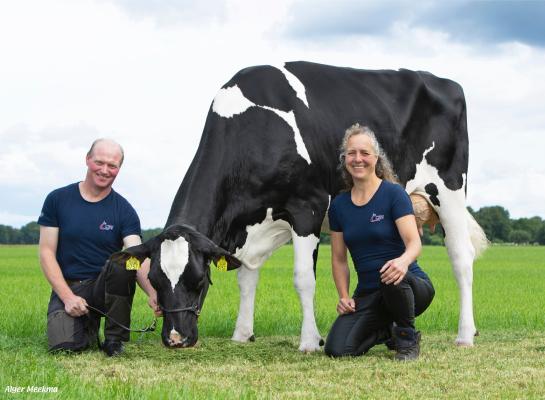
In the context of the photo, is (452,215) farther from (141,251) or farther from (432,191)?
(141,251)

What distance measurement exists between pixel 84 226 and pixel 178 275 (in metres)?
1.49

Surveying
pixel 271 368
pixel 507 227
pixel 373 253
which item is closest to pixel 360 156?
pixel 373 253

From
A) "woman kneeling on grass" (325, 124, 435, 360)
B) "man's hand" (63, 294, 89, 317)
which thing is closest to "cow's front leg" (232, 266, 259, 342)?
"woman kneeling on grass" (325, 124, 435, 360)

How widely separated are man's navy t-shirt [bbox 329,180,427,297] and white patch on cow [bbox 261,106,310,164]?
1092 mm

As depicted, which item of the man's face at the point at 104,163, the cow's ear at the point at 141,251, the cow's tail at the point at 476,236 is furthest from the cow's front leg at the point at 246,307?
the cow's tail at the point at 476,236

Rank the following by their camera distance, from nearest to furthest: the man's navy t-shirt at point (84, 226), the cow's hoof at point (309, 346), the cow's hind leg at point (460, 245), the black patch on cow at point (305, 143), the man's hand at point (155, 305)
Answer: the man's hand at point (155, 305)
the man's navy t-shirt at point (84, 226)
the cow's hoof at point (309, 346)
the black patch on cow at point (305, 143)
the cow's hind leg at point (460, 245)

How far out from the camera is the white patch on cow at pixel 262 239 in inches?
312

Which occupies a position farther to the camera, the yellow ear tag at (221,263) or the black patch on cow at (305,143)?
the black patch on cow at (305,143)

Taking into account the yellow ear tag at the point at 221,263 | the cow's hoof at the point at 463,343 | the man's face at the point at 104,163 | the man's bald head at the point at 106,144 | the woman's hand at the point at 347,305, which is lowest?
the cow's hoof at the point at 463,343

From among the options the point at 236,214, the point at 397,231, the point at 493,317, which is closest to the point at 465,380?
the point at 397,231

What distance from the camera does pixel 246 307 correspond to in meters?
8.62

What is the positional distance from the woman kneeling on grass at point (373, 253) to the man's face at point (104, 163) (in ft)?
6.57

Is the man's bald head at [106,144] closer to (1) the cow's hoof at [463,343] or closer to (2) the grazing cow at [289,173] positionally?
(2) the grazing cow at [289,173]

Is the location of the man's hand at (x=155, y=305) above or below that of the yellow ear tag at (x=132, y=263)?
below
